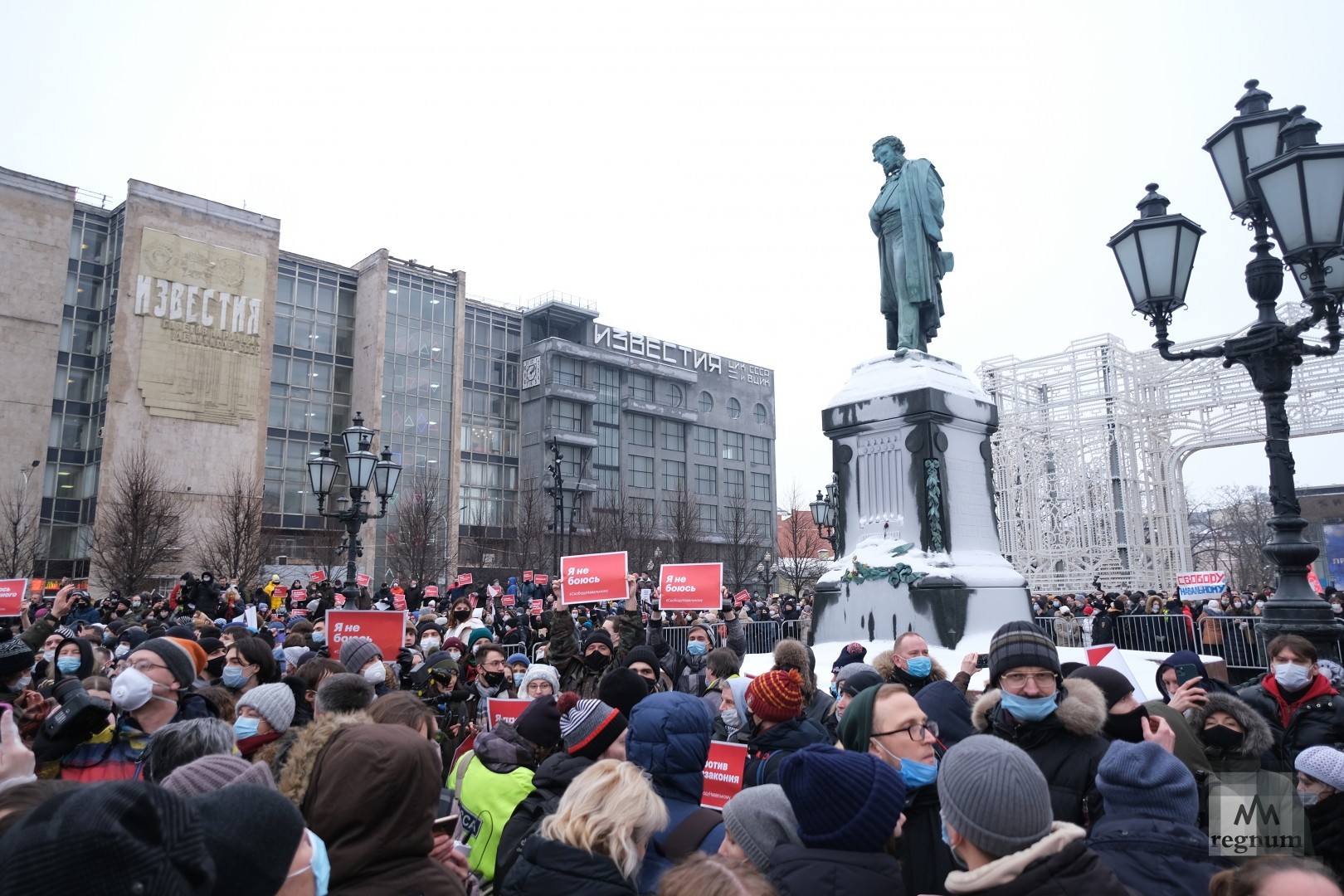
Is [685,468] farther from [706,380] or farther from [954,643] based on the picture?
[954,643]

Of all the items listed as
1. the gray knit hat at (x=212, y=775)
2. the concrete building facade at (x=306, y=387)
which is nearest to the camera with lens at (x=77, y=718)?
the gray knit hat at (x=212, y=775)

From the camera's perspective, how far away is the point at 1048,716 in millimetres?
3963

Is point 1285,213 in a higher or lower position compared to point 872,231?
lower

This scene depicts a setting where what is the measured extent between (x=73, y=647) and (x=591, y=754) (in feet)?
16.0

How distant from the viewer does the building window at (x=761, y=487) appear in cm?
8156

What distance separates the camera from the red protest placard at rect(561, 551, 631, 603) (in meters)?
12.4

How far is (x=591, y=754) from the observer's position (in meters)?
4.12

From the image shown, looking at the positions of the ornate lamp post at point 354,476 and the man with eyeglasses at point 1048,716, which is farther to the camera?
the ornate lamp post at point 354,476

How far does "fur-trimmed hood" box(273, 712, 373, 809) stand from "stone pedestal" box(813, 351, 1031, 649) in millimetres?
10122

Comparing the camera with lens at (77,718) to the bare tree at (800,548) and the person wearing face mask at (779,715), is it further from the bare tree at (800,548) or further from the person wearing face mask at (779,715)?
the bare tree at (800,548)

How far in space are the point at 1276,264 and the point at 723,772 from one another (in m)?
6.24

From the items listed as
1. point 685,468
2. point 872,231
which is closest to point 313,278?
point 685,468

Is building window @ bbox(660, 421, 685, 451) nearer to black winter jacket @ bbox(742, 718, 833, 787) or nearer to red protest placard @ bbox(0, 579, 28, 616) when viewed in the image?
red protest placard @ bbox(0, 579, 28, 616)

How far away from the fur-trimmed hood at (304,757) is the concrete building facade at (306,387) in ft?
111
